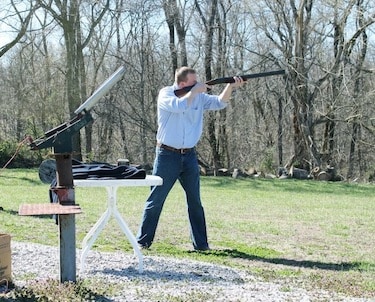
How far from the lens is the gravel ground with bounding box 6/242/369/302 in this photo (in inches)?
163

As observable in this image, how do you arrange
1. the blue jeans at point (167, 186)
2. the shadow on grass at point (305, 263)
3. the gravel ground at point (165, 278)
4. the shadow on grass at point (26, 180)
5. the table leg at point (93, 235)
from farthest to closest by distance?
the shadow on grass at point (26, 180) → the blue jeans at point (167, 186) → the shadow on grass at point (305, 263) → the table leg at point (93, 235) → the gravel ground at point (165, 278)

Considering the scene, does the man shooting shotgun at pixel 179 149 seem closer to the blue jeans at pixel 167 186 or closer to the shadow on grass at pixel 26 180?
Result: the blue jeans at pixel 167 186

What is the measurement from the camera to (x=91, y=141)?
26938mm

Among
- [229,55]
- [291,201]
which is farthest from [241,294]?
[229,55]

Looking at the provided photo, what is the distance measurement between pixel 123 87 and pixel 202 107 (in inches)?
761

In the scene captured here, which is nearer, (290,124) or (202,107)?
(202,107)

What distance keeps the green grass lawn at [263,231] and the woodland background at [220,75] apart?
28.5 feet

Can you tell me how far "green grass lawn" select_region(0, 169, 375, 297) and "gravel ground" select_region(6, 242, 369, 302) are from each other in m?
0.33

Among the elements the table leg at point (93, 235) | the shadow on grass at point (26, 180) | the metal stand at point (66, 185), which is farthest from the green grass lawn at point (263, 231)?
the shadow on grass at point (26, 180)

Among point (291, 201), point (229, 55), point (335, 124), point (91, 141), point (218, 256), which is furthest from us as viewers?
point (91, 141)

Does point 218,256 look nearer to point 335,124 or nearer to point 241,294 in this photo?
point 241,294

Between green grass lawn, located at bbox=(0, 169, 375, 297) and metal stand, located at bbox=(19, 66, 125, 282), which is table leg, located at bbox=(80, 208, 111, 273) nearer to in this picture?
metal stand, located at bbox=(19, 66, 125, 282)

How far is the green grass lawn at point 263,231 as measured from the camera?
17.7 ft

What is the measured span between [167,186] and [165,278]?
4.87 feet
